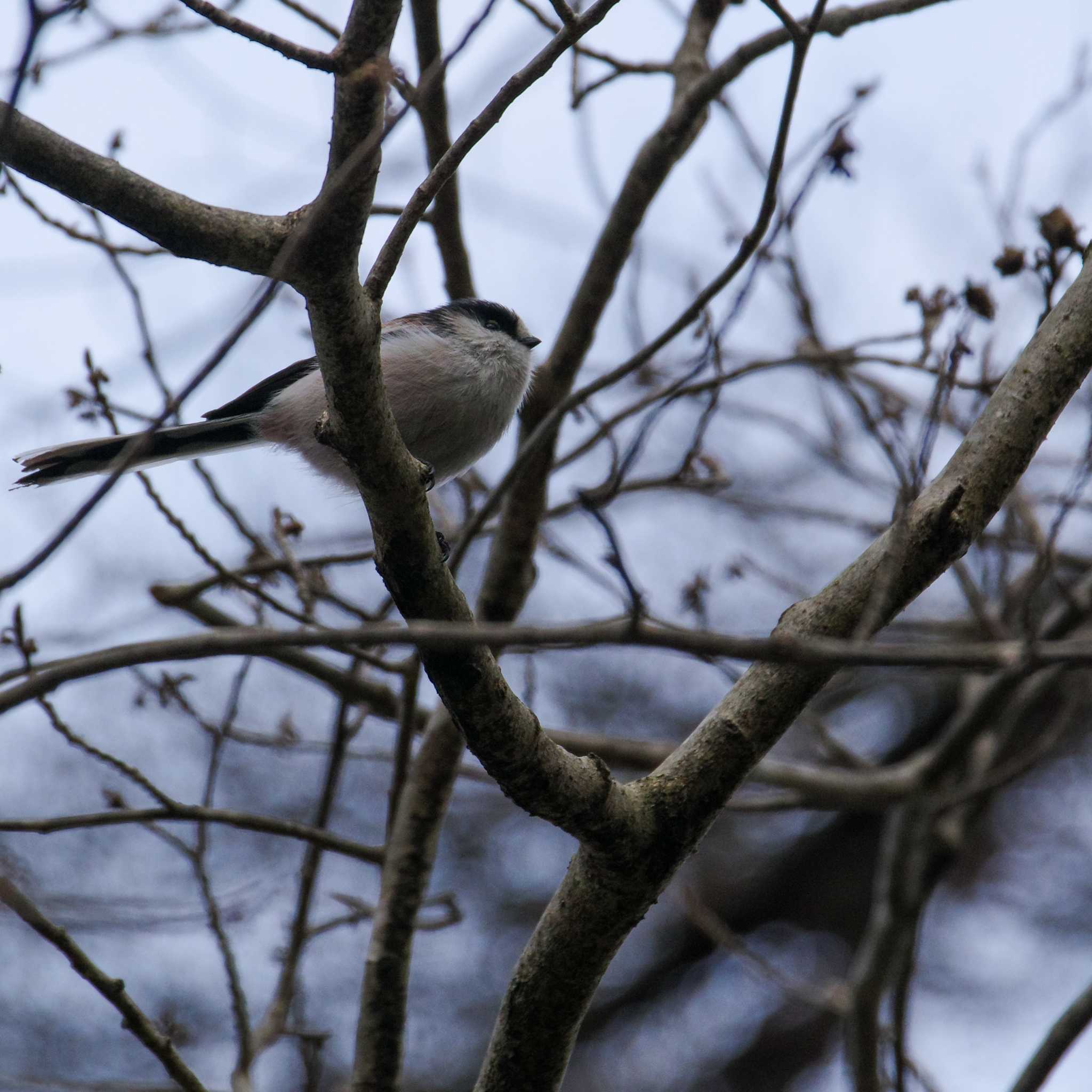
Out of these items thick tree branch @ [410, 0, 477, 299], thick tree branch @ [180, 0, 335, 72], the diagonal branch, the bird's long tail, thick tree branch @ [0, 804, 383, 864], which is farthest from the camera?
thick tree branch @ [410, 0, 477, 299]

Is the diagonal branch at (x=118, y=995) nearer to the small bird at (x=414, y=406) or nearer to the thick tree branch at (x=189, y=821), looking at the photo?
the thick tree branch at (x=189, y=821)

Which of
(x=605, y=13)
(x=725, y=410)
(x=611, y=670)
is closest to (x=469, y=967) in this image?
(x=611, y=670)

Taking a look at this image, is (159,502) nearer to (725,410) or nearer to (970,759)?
(725,410)

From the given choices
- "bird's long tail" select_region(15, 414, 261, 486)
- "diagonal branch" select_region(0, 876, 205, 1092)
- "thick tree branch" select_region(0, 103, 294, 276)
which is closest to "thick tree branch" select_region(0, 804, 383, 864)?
"diagonal branch" select_region(0, 876, 205, 1092)

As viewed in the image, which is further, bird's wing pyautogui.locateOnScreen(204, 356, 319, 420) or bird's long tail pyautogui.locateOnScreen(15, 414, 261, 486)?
bird's wing pyautogui.locateOnScreen(204, 356, 319, 420)

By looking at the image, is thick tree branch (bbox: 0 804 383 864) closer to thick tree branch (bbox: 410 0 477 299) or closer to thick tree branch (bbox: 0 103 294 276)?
thick tree branch (bbox: 0 103 294 276)

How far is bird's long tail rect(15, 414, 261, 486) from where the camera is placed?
3350 mm

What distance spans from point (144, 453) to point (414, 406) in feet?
3.05

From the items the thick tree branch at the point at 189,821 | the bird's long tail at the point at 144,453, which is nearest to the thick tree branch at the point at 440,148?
the bird's long tail at the point at 144,453

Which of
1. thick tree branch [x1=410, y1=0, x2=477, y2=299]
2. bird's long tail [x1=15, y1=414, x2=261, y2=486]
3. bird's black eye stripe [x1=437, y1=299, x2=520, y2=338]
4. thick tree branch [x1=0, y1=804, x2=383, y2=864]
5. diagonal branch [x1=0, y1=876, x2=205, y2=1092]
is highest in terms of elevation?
thick tree branch [x1=410, y1=0, x2=477, y2=299]

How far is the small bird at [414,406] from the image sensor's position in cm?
347

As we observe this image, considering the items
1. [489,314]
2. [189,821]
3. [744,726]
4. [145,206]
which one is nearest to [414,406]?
[489,314]

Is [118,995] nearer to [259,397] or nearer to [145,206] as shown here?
[145,206]

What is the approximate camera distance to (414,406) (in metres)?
3.55
